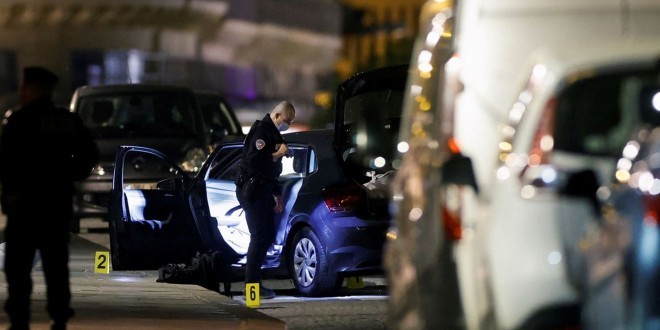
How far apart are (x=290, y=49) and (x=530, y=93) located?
71653 millimetres

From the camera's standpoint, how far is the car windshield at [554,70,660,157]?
748 centimetres

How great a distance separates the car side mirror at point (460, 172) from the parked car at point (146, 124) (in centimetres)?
1293

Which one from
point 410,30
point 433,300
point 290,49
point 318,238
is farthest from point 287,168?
point 410,30

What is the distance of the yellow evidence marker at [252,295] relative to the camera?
1416cm

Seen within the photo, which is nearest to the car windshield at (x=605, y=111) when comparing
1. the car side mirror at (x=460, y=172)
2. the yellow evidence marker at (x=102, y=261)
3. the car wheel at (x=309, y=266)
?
the car side mirror at (x=460, y=172)

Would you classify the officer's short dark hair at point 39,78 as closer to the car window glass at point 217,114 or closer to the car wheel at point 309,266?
the car wheel at point 309,266

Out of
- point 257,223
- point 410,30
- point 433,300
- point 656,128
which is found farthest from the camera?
point 410,30

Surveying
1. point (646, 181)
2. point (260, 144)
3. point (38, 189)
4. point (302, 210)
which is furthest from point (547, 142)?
point (302, 210)

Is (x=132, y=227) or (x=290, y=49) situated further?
(x=290, y=49)

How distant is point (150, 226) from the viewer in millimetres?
15570

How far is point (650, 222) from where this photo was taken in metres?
6.70

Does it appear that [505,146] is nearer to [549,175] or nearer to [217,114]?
[549,175]

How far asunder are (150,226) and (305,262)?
1.62 m

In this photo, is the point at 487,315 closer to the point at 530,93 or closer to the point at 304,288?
the point at 530,93
